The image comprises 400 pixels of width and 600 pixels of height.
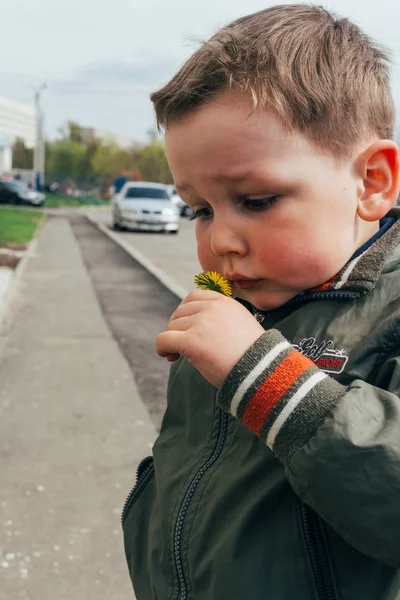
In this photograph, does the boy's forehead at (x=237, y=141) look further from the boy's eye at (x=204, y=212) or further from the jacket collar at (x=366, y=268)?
the jacket collar at (x=366, y=268)

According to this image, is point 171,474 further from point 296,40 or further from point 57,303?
point 57,303

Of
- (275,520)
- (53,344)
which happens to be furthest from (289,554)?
(53,344)

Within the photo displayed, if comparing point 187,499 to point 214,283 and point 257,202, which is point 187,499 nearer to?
point 214,283

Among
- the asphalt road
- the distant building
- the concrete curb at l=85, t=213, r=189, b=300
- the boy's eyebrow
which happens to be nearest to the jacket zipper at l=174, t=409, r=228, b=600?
the boy's eyebrow

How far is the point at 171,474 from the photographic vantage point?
1321 mm

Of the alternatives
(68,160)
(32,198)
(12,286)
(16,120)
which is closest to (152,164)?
(68,160)

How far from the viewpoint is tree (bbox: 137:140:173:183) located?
213 ft

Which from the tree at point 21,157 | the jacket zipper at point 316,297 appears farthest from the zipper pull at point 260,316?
the tree at point 21,157

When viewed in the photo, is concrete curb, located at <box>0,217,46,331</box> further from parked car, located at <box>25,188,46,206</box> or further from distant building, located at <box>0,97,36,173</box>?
distant building, located at <box>0,97,36,173</box>

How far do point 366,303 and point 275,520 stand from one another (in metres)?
0.36

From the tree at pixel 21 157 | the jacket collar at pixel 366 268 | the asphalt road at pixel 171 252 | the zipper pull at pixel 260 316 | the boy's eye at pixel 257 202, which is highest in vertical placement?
the boy's eye at pixel 257 202

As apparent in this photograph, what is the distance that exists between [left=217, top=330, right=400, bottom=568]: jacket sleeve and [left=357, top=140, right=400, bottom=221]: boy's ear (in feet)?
0.80

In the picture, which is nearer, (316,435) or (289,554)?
(316,435)

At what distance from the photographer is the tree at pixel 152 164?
64.9 meters
